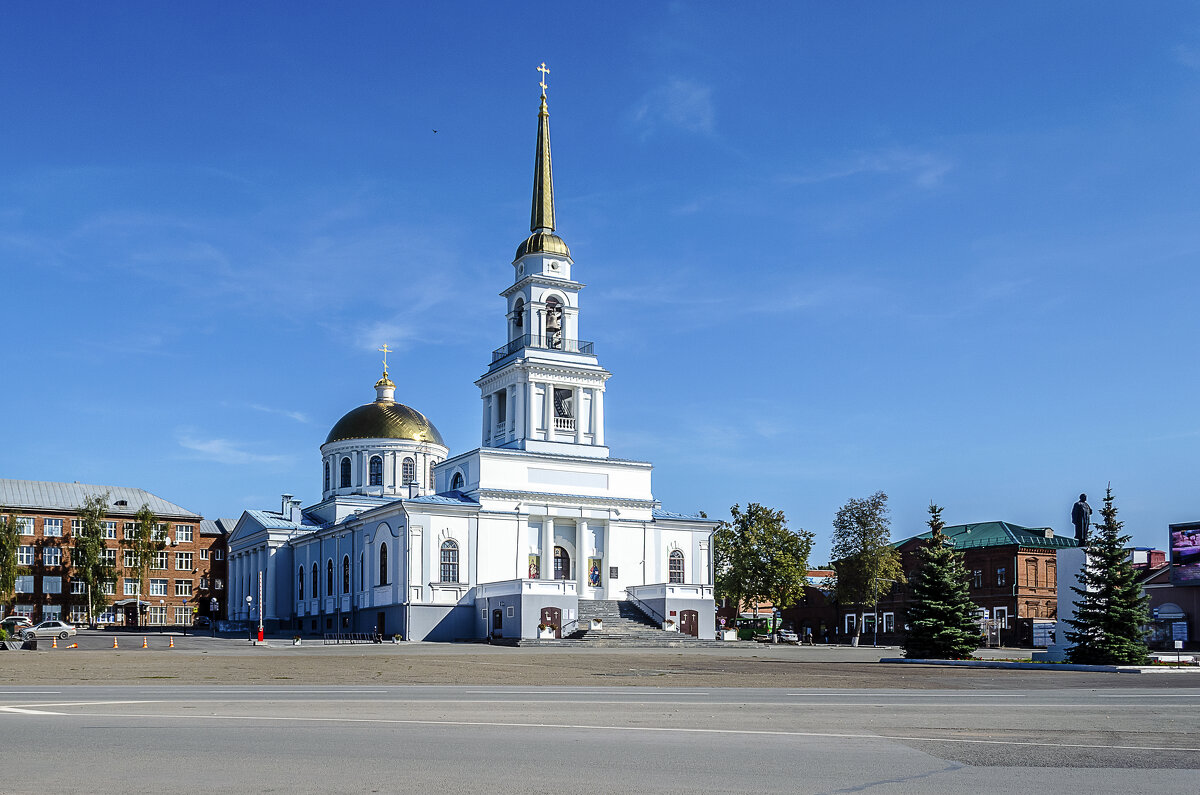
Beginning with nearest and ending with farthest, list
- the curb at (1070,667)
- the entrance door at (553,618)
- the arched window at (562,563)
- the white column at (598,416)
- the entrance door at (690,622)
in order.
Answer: the curb at (1070,667)
the entrance door at (553,618)
the entrance door at (690,622)
the arched window at (562,563)
the white column at (598,416)

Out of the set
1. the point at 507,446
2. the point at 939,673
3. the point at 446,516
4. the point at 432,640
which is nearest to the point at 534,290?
the point at 507,446

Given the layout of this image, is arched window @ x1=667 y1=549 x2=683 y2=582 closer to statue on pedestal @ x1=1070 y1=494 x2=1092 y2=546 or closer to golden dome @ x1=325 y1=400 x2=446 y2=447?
golden dome @ x1=325 y1=400 x2=446 y2=447

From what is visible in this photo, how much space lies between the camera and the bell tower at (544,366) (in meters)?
72.8

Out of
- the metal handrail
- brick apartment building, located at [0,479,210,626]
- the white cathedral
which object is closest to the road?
the white cathedral

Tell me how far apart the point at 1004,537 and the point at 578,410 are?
3102 cm

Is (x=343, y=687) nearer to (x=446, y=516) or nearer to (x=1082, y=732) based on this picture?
(x=1082, y=732)

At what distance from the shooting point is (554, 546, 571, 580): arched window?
71.9 meters

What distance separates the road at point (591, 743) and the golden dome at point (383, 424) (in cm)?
7241

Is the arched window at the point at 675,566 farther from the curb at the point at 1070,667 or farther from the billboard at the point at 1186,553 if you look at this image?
the curb at the point at 1070,667

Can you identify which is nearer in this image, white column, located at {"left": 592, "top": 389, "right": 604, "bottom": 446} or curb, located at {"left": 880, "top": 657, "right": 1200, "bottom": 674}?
curb, located at {"left": 880, "top": 657, "right": 1200, "bottom": 674}

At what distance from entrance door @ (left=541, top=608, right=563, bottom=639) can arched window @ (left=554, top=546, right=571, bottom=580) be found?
992 centimetres

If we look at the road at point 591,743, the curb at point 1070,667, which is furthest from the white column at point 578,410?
the road at point 591,743

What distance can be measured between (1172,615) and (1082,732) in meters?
60.1

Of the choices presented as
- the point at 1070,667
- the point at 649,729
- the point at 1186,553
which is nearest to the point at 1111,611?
the point at 1070,667
